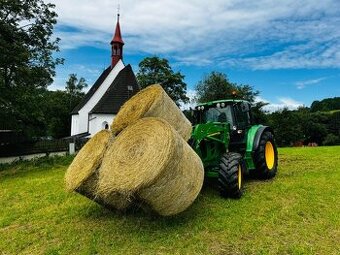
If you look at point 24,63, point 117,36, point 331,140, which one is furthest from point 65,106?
point 24,63

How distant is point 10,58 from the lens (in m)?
17.8

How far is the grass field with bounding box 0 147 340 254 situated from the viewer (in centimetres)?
572

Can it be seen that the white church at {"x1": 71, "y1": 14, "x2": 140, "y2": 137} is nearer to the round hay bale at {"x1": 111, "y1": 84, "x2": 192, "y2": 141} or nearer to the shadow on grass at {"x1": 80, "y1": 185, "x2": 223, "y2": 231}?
the shadow on grass at {"x1": 80, "y1": 185, "x2": 223, "y2": 231}

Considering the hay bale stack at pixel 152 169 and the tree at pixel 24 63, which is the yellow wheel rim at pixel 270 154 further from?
the tree at pixel 24 63

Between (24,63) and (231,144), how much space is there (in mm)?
13102

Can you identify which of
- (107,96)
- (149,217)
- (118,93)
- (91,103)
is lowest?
(149,217)

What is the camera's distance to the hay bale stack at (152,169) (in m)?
5.55

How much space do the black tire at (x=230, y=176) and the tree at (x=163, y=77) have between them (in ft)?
146

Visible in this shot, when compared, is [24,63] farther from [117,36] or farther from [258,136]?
[117,36]

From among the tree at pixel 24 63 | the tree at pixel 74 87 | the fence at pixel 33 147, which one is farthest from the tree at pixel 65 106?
the tree at pixel 24 63

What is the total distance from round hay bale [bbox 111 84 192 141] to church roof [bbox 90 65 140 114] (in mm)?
30203

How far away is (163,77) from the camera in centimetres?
5225

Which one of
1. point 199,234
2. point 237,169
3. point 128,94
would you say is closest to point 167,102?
point 237,169

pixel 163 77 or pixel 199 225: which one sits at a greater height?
pixel 163 77
